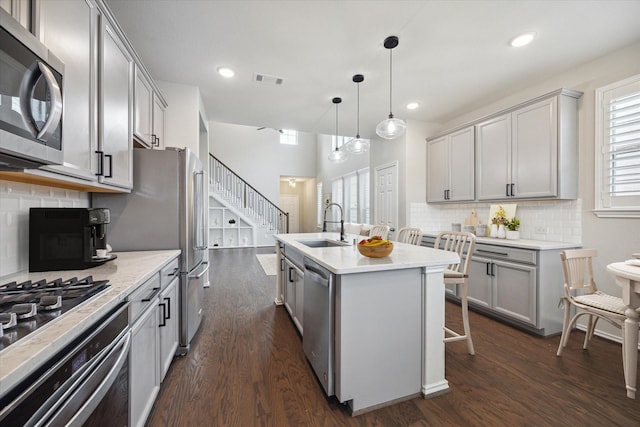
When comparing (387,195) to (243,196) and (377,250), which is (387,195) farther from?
(243,196)

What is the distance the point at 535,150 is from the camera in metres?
3.08

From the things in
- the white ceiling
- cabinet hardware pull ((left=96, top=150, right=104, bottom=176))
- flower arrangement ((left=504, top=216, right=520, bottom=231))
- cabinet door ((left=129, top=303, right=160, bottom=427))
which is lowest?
cabinet door ((left=129, top=303, right=160, bottom=427))

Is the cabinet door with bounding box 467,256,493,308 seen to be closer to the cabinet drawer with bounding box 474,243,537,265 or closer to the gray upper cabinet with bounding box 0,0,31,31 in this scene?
the cabinet drawer with bounding box 474,243,537,265

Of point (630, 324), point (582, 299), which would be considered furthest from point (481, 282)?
point (630, 324)

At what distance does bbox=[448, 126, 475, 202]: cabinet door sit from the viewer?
12.6ft

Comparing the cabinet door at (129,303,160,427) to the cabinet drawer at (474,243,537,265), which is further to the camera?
the cabinet drawer at (474,243,537,265)

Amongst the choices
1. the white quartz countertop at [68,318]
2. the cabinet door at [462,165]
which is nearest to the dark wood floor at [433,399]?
the white quartz countertop at [68,318]

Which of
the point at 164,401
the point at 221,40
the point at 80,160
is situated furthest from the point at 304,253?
the point at 221,40

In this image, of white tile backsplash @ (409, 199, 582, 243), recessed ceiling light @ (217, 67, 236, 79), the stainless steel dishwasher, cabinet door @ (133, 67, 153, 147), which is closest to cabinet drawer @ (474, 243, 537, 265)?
white tile backsplash @ (409, 199, 582, 243)

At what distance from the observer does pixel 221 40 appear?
2555 millimetres

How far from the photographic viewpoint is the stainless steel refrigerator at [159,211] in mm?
2215

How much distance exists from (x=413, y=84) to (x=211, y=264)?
5364mm

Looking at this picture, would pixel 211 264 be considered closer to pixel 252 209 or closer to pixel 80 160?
pixel 252 209

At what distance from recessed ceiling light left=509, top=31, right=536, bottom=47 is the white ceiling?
0.18ft
